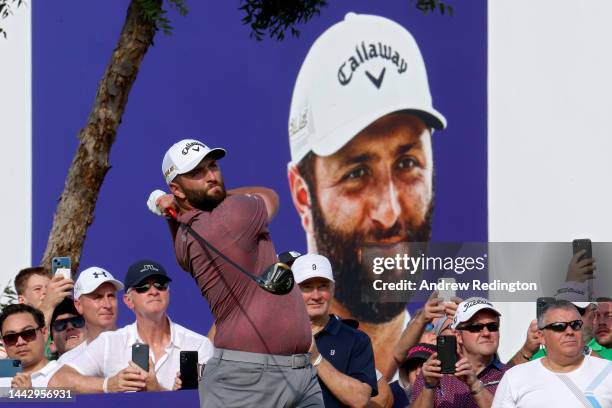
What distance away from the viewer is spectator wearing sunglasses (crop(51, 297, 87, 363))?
7.86 m

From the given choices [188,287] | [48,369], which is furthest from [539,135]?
[48,369]

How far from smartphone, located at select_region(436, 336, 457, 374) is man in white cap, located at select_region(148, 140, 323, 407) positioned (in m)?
0.98

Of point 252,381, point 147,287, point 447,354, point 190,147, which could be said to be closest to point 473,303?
point 447,354

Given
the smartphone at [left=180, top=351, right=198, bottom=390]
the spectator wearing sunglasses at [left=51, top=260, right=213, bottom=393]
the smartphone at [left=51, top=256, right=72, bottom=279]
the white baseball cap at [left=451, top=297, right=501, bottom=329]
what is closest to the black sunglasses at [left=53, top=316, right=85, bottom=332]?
the smartphone at [left=51, top=256, right=72, bottom=279]

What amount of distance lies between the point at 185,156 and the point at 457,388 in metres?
2.05

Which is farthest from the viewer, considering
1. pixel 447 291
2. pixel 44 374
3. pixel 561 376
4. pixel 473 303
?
pixel 447 291

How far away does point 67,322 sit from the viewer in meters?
7.91

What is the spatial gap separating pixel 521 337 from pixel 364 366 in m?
3.64

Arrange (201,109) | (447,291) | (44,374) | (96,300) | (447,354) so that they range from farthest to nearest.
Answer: (201,109)
(96,300)
(447,291)
(44,374)
(447,354)

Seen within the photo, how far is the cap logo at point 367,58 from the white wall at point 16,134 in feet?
7.77

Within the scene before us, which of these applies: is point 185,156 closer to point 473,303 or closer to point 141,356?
point 141,356

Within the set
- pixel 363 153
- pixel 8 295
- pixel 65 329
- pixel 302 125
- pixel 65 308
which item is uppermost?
pixel 302 125

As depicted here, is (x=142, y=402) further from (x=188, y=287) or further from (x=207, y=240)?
(x=188, y=287)

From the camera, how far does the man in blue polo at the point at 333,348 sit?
261 inches
